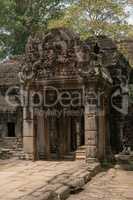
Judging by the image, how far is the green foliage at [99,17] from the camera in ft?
60.2

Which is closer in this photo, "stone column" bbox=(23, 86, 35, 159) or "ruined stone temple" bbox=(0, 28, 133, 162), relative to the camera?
"ruined stone temple" bbox=(0, 28, 133, 162)

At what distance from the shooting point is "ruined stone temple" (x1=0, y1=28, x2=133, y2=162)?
49.6 ft

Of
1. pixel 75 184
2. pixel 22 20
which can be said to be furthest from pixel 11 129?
pixel 22 20

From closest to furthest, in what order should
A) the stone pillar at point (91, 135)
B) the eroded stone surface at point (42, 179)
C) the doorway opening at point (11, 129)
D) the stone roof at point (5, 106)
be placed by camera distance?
the eroded stone surface at point (42, 179) < the stone pillar at point (91, 135) < the stone roof at point (5, 106) < the doorway opening at point (11, 129)

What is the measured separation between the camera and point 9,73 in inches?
906

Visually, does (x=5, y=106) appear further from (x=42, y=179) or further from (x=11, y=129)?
(x=42, y=179)

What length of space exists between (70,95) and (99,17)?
4.20 metres

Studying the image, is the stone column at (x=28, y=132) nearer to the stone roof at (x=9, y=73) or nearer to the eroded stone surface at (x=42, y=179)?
the eroded stone surface at (x=42, y=179)

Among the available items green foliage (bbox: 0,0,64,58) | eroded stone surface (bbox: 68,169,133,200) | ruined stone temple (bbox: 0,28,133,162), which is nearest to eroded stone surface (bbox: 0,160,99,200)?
eroded stone surface (bbox: 68,169,133,200)

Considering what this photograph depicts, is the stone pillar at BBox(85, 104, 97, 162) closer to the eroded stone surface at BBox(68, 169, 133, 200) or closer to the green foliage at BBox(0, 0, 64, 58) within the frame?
the eroded stone surface at BBox(68, 169, 133, 200)

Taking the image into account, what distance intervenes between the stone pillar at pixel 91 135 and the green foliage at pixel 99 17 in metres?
4.92

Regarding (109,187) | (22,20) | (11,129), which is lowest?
(109,187)

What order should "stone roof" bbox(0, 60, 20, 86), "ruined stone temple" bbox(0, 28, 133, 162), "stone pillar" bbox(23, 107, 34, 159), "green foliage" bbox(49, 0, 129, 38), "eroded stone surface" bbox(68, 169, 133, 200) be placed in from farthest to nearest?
"stone roof" bbox(0, 60, 20, 86) → "green foliage" bbox(49, 0, 129, 38) → "stone pillar" bbox(23, 107, 34, 159) → "ruined stone temple" bbox(0, 28, 133, 162) → "eroded stone surface" bbox(68, 169, 133, 200)

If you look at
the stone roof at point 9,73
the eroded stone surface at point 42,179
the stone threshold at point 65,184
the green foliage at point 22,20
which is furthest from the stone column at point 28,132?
the green foliage at point 22,20
